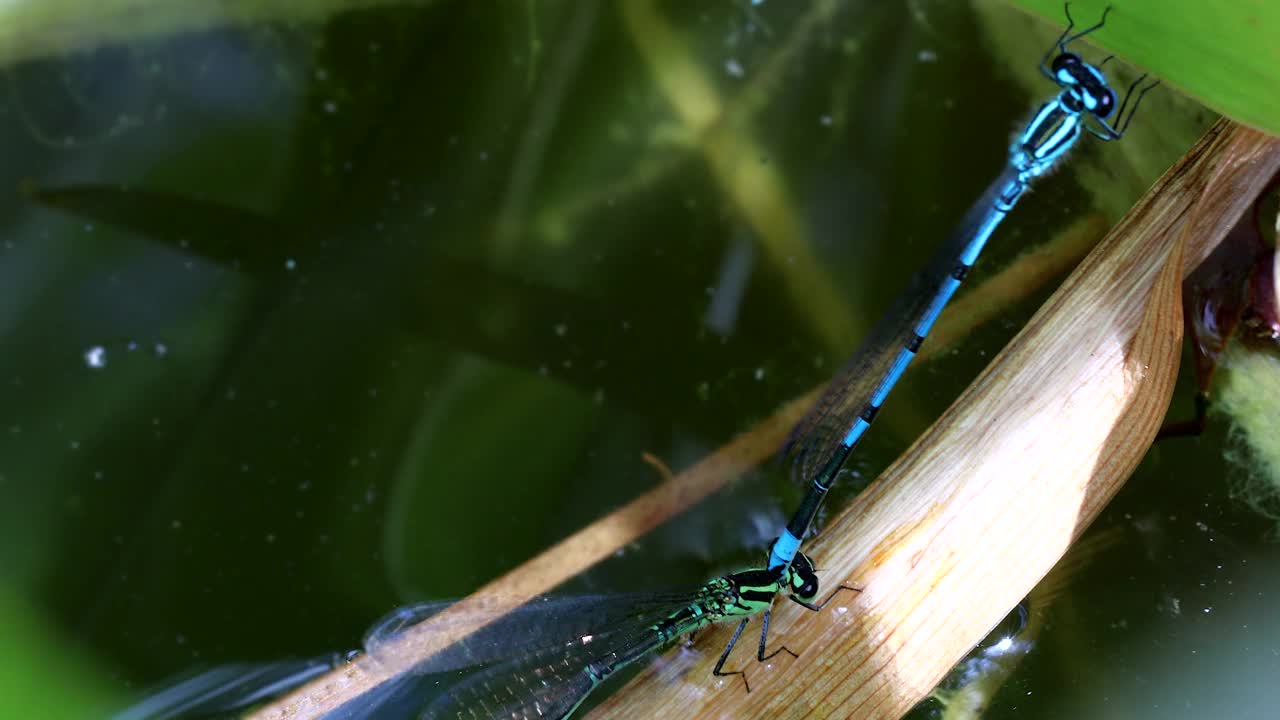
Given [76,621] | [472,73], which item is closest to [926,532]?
[472,73]

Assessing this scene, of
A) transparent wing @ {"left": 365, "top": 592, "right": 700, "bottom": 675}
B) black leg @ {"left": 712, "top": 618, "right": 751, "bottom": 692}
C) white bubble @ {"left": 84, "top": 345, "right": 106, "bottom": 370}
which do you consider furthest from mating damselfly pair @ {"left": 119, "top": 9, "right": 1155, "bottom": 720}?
white bubble @ {"left": 84, "top": 345, "right": 106, "bottom": 370}

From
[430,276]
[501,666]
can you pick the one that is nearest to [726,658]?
[501,666]

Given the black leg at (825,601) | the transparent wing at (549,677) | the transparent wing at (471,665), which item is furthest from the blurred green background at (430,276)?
the black leg at (825,601)

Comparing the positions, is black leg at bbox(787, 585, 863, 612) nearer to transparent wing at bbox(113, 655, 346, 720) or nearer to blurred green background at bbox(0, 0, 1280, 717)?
blurred green background at bbox(0, 0, 1280, 717)

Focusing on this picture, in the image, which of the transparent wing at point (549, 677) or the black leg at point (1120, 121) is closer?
the black leg at point (1120, 121)

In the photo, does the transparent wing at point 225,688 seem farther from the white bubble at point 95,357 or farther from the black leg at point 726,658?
the black leg at point 726,658

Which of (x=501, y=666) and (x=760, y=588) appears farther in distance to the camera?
(x=501, y=666)

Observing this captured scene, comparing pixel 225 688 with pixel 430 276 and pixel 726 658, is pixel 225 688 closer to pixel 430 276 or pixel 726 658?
pixel 430 276
